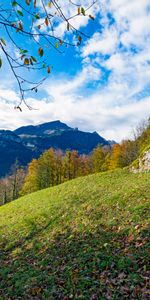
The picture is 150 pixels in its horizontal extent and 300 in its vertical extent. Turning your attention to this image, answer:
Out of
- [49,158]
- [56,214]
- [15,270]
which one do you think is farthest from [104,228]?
[49,158]

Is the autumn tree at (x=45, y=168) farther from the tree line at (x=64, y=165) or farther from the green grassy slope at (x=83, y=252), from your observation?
the green grassy slope at (x=83, y=252)

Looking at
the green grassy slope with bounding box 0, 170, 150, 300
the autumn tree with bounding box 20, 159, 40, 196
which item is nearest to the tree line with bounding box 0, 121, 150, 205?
the autumn tree with bounding box 20, 159, 40, 196

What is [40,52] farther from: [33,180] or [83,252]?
[33,180]

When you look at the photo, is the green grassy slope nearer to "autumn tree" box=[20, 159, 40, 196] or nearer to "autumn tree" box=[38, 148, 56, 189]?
"autumn tree" box=[20, 159, 40, 196]

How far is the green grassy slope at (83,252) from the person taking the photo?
712 centimetres

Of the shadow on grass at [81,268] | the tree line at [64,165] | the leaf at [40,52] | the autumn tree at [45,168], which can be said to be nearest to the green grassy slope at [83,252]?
the shadow on grass at [81,268]

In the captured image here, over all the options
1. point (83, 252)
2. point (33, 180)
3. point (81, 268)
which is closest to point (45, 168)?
point (33, 180)

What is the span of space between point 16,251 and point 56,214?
3569mm

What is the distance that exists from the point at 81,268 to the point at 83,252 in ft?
3.07

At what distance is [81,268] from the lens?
812 centimetres

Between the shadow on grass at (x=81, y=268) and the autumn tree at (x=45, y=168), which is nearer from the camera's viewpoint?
the shadow on grass at (x=81, y=268)

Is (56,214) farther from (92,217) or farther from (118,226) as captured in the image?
(118,226)

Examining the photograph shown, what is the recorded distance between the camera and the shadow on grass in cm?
690

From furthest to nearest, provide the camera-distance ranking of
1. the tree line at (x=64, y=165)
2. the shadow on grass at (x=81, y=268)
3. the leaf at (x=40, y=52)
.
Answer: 1. the tree line at (x=64, y=165)
2. the shadow on grass at (x=81, y=268)
3. the leaf at (x=40, y=52)
